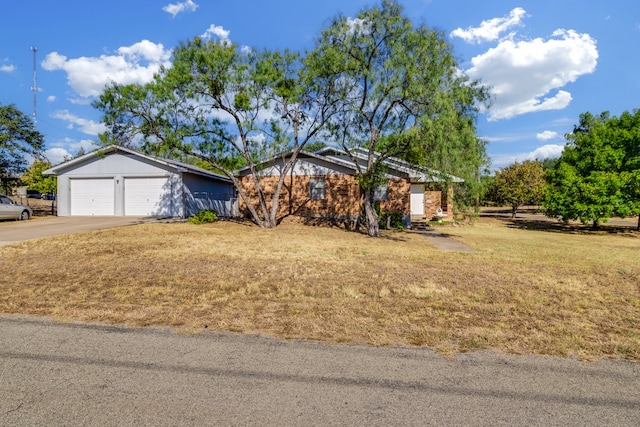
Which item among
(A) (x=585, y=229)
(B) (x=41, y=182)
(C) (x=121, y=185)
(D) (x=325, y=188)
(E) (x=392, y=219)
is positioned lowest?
(A) (x=585, y=229)

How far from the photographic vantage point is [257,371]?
326 cm

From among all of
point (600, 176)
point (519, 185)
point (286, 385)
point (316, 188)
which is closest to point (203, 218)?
point (316, 188)

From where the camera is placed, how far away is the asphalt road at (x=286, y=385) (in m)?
2.58

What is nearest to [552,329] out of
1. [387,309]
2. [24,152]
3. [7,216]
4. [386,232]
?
[387,309]

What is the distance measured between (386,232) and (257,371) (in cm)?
1418

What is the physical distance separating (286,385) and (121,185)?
22.3m

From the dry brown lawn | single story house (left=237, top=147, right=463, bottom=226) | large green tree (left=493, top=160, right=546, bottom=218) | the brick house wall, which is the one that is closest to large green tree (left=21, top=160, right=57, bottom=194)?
single story house (left=237, top=147, right=463, bottom=226)

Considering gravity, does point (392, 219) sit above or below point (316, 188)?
below

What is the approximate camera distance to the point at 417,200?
25.9m

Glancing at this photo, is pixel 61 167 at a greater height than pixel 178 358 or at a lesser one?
greater

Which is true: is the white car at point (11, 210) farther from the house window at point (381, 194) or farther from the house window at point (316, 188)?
the house window at point (381, 194)

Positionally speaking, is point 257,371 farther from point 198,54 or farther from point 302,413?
point 198,54

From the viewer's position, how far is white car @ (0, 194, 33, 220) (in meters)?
17.3

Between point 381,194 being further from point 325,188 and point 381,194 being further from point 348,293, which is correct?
point 348,293
